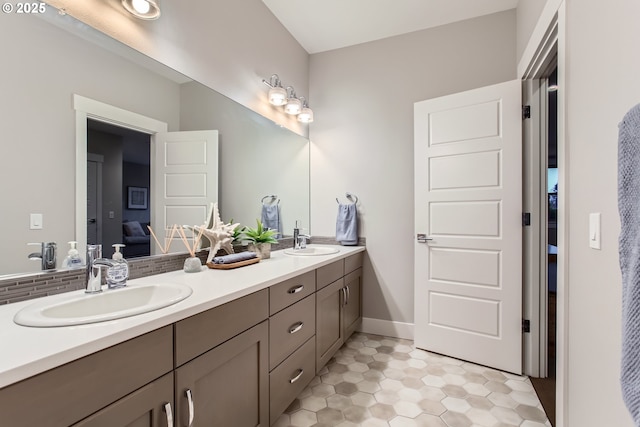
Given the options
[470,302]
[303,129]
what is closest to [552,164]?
[470,302]

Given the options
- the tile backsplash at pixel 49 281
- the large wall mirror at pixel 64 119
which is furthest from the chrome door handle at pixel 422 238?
the tile backsplash at pixel 49 281

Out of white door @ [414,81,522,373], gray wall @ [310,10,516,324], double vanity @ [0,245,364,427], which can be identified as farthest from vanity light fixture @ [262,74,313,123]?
double vanity @ [0,245,364,427]

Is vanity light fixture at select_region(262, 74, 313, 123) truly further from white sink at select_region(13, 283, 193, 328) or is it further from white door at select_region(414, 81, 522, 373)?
white sink at select_region(13, 283, 193, 328)

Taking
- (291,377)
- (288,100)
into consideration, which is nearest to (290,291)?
(291,377)

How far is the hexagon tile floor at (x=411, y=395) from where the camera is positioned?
1.63 meters

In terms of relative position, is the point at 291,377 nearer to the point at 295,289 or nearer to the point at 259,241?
the point at 295,289

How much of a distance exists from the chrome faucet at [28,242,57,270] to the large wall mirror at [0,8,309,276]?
1 centimetres

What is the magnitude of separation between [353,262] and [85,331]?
199cm

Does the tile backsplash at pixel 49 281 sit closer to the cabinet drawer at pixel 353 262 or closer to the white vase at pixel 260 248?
the white vase at pixel 260 248

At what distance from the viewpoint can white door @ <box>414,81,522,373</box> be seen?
6.97ft

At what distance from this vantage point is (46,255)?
1.12 m

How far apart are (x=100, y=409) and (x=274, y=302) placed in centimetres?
78

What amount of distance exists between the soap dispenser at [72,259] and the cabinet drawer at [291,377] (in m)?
0.94

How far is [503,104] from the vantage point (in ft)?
7.02
